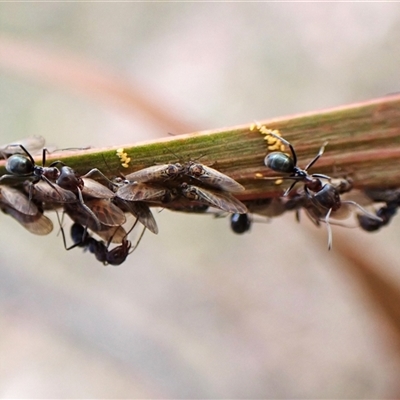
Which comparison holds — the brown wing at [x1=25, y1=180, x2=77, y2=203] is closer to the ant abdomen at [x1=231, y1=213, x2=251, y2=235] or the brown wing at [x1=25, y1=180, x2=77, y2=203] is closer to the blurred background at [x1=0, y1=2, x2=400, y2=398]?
the ant abdomen at [x1=231, y1=213, x2=251, y2=235]

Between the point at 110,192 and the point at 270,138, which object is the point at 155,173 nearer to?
the point at 110,192

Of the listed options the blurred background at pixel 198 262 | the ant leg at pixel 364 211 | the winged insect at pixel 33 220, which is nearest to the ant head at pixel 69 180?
the winged insect at pixel 33 220

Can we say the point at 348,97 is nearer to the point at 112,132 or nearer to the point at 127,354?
the point at 112,132

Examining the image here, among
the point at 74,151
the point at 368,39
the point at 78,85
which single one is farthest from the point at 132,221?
the point at 368,39

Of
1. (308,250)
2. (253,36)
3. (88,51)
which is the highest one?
(253,36)

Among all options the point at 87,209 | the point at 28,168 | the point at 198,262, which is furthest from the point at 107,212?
the point at 198,262

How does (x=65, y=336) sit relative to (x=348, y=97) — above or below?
below
